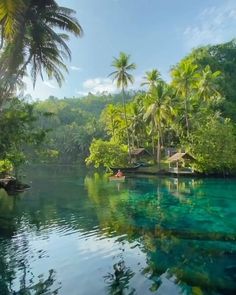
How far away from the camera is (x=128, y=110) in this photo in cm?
6066

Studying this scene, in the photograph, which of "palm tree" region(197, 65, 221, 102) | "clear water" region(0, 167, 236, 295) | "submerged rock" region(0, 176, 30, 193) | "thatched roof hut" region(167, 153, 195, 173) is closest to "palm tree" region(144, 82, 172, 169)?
"palm tree" region(197, 65, 221, 102)

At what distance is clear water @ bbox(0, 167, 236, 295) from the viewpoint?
877 cm

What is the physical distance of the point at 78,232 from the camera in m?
14.7

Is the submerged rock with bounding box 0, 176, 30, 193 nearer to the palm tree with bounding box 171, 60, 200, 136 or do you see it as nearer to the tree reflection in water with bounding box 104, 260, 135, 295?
the tree reflection in water with bounding box 104, 260, 135, 295

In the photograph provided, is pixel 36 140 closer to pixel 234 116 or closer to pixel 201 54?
pixel 234 116

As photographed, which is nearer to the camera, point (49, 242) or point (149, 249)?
point (149, 249)

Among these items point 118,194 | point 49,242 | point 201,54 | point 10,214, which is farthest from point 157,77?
point 49,242

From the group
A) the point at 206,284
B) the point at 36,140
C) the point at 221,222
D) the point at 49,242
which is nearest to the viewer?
the point at 206,284

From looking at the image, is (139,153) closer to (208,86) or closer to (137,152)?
(137,152)

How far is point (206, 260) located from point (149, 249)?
6.62ft

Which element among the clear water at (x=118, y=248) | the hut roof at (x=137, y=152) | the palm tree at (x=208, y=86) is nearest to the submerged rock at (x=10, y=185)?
the clear water at (x=118, y=248)

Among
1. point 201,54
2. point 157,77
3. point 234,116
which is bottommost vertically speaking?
point 234,116

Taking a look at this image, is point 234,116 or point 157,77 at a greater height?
point 157,77

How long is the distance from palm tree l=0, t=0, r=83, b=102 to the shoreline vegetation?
0.16ft
